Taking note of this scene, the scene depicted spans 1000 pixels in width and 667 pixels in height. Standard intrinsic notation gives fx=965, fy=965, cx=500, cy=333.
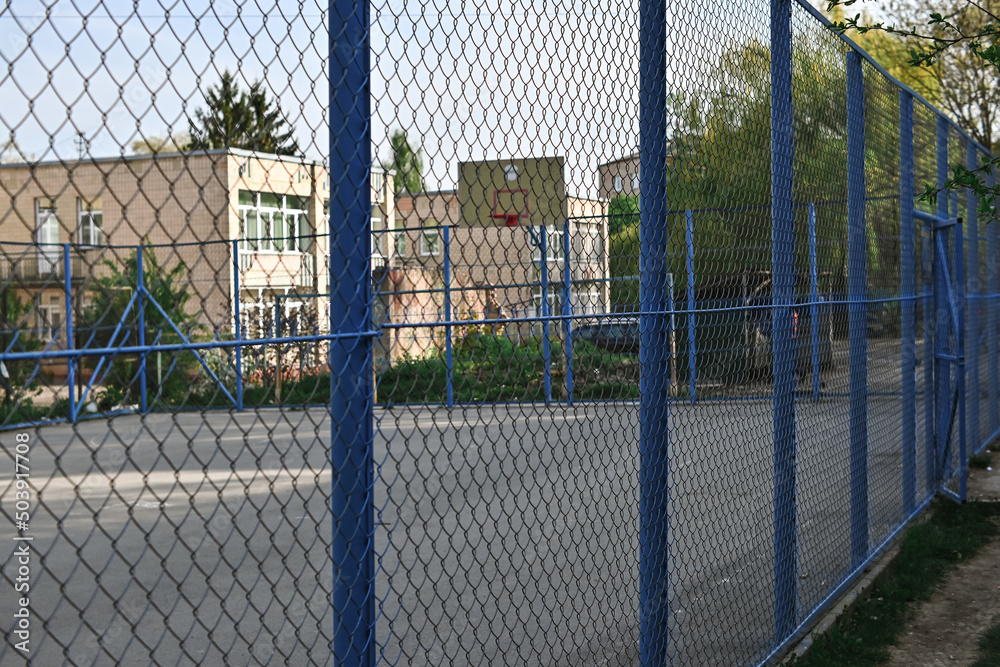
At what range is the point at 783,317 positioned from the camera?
14.4ft

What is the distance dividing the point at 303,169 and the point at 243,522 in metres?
5.66

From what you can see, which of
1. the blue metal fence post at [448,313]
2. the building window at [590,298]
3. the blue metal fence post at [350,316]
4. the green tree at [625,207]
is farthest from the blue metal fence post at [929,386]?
the blue metal fence post at [350,316]

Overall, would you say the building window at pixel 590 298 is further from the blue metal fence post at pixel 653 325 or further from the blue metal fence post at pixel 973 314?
the blue metal fence post at pixel 973 314

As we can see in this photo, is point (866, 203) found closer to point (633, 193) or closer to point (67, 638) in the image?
point (633, 193)

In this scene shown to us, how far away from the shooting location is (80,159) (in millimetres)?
1765

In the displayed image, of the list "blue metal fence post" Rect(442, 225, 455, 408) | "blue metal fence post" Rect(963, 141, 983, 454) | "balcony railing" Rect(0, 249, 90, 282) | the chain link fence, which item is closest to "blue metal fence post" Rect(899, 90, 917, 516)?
the chain link fence

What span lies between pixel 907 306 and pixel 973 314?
357cm

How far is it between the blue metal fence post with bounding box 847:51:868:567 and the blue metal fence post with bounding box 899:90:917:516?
97cm

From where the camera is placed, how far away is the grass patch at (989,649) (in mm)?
4328

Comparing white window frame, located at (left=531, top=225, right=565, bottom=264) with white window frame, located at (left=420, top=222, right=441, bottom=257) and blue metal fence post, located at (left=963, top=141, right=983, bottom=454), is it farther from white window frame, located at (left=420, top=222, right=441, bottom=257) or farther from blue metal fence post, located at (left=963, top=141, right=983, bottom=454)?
blue metal fence post, located at (left=963, top=141, right=983, bottom=454)

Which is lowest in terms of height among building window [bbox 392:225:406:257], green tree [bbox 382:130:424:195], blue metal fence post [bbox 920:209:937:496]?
blue metal fence post [bbox 920:209:937:496]

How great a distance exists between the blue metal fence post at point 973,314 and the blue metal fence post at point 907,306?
246 centimetres

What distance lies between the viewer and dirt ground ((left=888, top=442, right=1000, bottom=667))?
4.48 metres

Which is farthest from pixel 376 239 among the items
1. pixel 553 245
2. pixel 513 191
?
pixel 513 191
